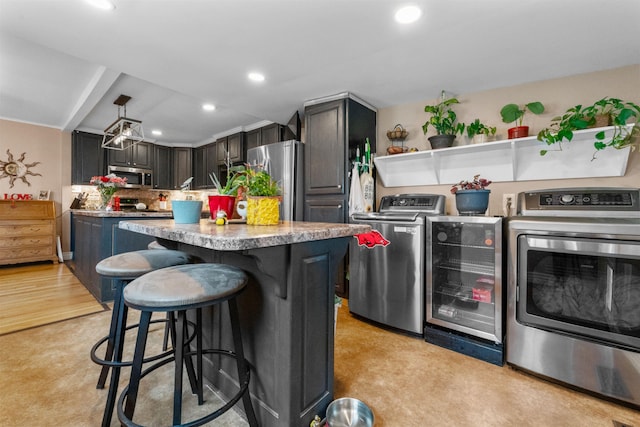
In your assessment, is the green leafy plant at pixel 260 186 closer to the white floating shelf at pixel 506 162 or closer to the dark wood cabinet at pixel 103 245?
the white floating shelf at pixel 506 162

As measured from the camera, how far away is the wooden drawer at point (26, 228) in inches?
165

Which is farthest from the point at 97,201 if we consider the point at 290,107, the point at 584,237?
the point at 584,237

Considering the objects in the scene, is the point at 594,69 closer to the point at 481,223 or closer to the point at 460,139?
the point at 460,139

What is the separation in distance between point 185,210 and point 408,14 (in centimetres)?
173

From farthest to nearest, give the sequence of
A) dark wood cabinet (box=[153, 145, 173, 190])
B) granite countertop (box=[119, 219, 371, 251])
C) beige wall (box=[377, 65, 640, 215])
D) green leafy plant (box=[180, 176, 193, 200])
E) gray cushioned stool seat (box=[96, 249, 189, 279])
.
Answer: dark wood cabinet (box=[153, 145, 173, 190]), beige wall (box=[377, 65, 640, 215]), green leafy plant (box=[180, 176, 193, 200]), gray cushioned stool seat (box=[96, 249, 189, 279]), granite countertop (box=[119, 219, 371, 251])

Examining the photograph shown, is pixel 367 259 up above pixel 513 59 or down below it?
below

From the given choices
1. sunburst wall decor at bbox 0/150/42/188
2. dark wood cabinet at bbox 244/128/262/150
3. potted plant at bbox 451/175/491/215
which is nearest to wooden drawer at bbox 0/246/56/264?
sunburst wall decor at bbox 0/150/42/188

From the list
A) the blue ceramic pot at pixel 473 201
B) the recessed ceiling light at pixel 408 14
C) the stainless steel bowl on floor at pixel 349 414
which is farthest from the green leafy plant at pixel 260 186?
the blue ceramic pot at pixel 473 201

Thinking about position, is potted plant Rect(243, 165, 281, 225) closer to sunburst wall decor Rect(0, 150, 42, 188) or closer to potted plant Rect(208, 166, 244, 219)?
potted plant Rect(208, 166, 244, 219)

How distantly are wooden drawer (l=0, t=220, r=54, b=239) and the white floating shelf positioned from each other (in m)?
5.36

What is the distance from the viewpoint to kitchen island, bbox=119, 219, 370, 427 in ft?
3.55

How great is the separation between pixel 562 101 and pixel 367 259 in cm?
210

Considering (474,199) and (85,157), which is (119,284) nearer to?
(474,199)

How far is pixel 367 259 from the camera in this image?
8.14 ft
